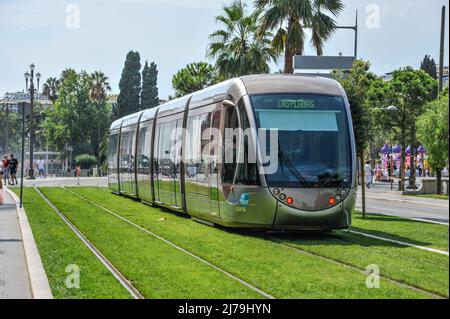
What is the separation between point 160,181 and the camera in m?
24.6

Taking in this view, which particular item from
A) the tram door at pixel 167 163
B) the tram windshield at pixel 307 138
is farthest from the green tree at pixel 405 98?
the tram windshield at pixel 307 138

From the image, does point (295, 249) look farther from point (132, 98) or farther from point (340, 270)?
point (132, 98)

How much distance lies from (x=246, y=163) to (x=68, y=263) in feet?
16.8

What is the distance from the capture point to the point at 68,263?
12.5 meters

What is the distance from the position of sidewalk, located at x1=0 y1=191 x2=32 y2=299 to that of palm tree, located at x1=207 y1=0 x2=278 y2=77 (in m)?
21.7

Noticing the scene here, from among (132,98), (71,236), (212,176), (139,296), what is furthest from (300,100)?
(132,98)

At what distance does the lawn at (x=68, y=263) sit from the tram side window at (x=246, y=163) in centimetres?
336

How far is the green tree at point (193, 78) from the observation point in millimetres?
62500

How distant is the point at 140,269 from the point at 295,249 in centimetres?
381

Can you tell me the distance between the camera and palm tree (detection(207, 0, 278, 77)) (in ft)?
133

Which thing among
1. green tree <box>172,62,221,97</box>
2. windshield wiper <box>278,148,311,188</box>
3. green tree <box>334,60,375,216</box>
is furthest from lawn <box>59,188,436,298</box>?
green tree <box>172,62,221,97</box>

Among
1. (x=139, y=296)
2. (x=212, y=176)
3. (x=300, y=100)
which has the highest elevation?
(x=300, y=100)

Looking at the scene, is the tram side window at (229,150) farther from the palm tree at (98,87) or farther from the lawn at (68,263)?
the palm tree at (98,87)
